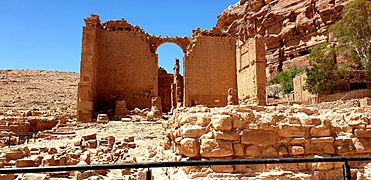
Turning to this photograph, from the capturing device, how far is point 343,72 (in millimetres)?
23125

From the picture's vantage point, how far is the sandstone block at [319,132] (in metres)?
5.28

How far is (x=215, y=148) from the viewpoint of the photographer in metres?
4.83

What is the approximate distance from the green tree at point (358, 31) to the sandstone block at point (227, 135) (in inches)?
864

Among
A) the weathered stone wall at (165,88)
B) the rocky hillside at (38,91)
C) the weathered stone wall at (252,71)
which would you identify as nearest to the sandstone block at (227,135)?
the weathered stone wall at (252,71)

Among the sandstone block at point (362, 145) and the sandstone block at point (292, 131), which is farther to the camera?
the sandstone block at point (362, 145)

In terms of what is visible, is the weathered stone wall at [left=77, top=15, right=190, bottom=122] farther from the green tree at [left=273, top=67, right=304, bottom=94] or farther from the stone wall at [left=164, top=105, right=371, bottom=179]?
the green tree at [left=273, top=67, right=304, bottom=94]

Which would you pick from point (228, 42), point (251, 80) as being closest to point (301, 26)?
point (228, 42)

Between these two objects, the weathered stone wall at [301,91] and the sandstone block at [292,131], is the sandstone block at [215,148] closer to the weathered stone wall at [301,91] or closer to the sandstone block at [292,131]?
the sandstone block at [292,131]

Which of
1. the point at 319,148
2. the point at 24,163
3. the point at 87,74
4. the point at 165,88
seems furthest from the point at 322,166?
the point at 165,88

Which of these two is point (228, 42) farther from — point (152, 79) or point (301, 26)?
point (301, 26)

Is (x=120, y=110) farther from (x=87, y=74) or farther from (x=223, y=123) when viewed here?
(x=223, y=123)

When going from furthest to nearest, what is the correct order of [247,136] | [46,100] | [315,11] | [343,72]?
1. [315,11]
2. [46,100]
3. [343,72]
4. [247,136]

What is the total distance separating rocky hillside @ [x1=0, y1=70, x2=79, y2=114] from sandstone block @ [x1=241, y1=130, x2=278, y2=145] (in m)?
21.1

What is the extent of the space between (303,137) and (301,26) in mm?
40998
